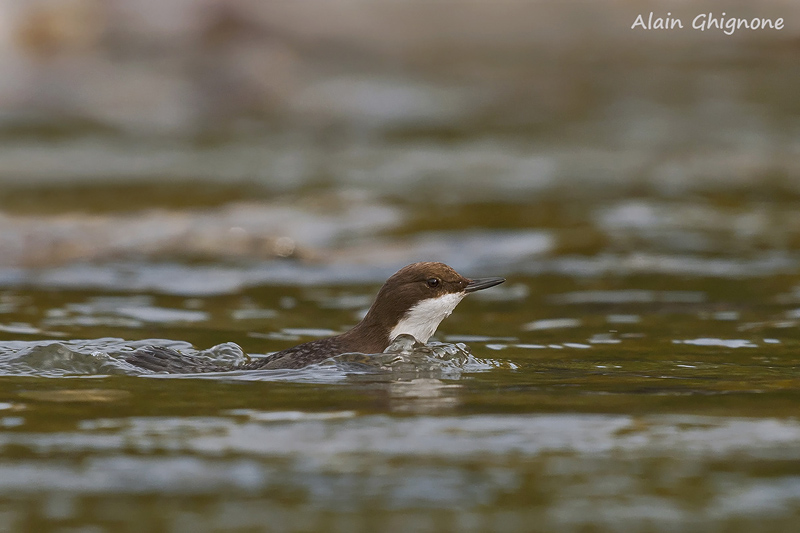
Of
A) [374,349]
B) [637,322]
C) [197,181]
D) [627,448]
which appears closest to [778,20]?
[197,181]

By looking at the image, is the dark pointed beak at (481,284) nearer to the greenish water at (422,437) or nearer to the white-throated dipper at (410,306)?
the white-throated dipper at (410,306)

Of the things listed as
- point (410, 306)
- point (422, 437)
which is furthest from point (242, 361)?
point (422, 437)

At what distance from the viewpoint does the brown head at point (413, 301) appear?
27.8 ft

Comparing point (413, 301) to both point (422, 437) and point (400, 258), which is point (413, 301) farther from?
point (400, 258)

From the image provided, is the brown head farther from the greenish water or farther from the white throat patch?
the greenish water

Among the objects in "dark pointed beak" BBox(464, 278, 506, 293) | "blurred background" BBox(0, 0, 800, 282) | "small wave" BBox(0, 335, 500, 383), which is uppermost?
"blurred background" BBox(0, 0, 800, 282)

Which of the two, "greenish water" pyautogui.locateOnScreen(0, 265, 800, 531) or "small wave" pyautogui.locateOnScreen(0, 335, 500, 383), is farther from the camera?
"small wave" pyautogui.locateOnScreen(0, 335, 500, 383)

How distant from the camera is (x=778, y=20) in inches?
1083

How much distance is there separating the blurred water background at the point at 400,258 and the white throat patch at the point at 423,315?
0.94ft

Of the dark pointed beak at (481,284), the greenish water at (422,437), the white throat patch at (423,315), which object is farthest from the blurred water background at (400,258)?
the dark pointed beak at (481,284)

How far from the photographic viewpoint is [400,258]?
13.4 m

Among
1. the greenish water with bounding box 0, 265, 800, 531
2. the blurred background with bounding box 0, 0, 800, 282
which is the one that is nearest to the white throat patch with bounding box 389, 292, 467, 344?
the greenish water with bounding box 0, 265, 800, 531

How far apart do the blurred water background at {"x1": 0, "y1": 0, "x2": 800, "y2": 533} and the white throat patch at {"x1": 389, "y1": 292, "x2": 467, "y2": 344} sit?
29cm

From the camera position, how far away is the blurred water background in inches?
217
